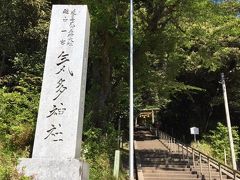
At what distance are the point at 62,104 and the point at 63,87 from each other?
393 millimetres

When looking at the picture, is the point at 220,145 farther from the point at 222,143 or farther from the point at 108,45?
the point at 108,45

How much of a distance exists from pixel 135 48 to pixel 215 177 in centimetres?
798

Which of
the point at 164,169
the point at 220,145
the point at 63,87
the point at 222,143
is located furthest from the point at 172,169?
the point at 222,143

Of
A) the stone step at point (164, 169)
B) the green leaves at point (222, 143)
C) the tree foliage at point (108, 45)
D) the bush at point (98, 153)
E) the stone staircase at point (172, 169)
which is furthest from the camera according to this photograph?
the green leaves at point (222, 143)

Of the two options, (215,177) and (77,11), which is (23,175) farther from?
(215,177)

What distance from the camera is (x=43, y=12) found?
18594 mm

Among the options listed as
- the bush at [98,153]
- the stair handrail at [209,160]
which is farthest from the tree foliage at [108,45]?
the stair handrail at [209,160]

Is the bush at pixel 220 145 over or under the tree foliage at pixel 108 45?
under

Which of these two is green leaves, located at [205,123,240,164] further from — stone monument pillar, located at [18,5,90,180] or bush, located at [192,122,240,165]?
stone monument pillar, located at [18,5,90,180]

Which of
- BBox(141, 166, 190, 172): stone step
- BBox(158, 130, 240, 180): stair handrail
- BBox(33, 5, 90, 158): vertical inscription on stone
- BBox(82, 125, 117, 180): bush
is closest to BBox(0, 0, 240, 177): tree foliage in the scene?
BBox(82, 125, 117, 180): bush

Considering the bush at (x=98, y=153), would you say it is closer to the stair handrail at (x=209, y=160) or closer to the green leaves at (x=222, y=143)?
the stair handrail at (x=209, y=160)

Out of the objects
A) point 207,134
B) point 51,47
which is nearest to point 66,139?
point 51,47

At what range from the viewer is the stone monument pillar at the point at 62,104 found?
21.3 feet

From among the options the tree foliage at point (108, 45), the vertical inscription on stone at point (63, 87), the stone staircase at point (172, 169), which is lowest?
the stone staircase at point (172, 169)
